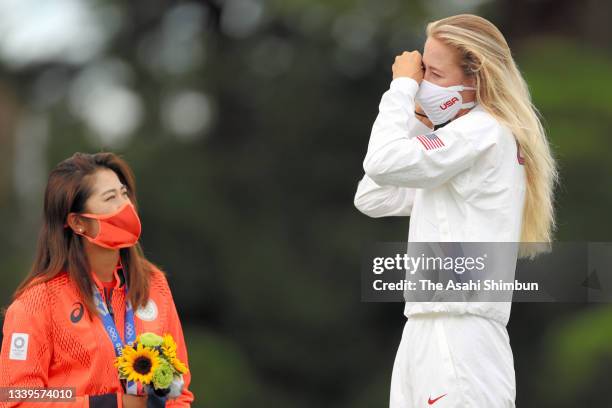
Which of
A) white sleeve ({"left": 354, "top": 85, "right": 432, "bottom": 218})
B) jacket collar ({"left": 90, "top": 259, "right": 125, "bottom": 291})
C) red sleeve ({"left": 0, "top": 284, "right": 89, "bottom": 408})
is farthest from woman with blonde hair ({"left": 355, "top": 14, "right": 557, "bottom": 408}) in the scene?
red sleeve ({"left": 0, "top": 284, "right": 89, "bottom": 408})

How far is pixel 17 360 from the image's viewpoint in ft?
16.9

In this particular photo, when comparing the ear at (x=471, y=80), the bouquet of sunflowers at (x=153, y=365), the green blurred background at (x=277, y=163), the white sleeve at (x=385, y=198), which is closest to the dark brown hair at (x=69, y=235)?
the bouquet of sunflowers at (x=153, y=365)

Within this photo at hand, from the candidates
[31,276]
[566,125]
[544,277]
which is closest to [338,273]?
[566,125]

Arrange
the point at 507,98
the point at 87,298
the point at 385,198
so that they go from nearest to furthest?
1. the point at 507,98
2. the point at 87,298
3. the point at 385,198

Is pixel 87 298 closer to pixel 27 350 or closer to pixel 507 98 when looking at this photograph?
pixel 27 350

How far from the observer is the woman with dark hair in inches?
204

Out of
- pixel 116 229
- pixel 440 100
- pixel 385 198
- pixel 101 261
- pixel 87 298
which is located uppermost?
pixel 440 100

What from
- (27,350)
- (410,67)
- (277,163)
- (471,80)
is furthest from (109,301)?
(277,163)

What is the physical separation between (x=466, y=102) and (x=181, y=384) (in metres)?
1.57

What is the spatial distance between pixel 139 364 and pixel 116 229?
0.64m

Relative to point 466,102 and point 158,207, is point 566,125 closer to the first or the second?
point 158,207

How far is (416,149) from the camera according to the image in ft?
16.4

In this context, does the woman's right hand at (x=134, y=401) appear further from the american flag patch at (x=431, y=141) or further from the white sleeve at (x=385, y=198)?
the american flag patch at (x=431, y=141)

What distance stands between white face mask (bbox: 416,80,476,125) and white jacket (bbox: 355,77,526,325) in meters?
0.07
